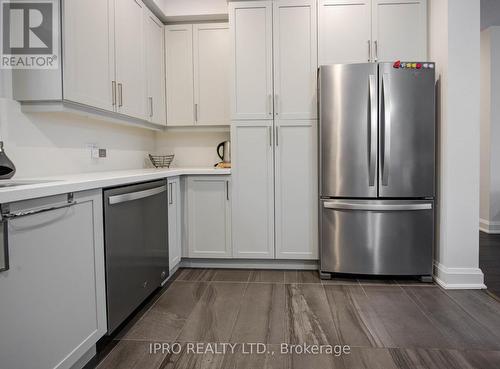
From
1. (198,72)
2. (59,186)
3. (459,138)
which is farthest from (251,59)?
(59,186)

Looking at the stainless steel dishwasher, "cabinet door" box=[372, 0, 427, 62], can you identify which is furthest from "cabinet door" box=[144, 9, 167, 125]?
"cabinet door" box=[372, 0, 427, 62]

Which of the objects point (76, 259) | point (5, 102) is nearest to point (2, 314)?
point (76, 259)

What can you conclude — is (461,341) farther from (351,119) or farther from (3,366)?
(3,366)

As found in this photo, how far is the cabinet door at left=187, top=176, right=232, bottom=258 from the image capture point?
313cm

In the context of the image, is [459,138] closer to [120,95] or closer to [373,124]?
[373,124]

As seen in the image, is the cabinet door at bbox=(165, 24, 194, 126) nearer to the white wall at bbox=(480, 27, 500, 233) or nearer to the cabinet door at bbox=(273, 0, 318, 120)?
the cabinet door at bbox=(273, 0, 318, 120)

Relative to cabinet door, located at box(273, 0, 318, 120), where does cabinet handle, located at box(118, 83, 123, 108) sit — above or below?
below

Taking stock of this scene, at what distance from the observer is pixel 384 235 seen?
2.76 metres

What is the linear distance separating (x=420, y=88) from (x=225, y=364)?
2398mm

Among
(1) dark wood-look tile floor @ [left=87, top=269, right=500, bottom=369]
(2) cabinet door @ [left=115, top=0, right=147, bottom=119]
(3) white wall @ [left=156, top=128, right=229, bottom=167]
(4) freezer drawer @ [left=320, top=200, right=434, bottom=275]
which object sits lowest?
(1) dark wood-look tile floor @ [left=87, top=269, right=500, bottom=369]

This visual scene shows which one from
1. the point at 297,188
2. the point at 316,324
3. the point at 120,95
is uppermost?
the point at 120,95

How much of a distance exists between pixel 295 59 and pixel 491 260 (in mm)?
2717

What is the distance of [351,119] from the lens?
8.95 feet

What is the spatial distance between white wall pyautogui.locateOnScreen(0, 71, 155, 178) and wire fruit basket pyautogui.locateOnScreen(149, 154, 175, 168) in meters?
0.34
